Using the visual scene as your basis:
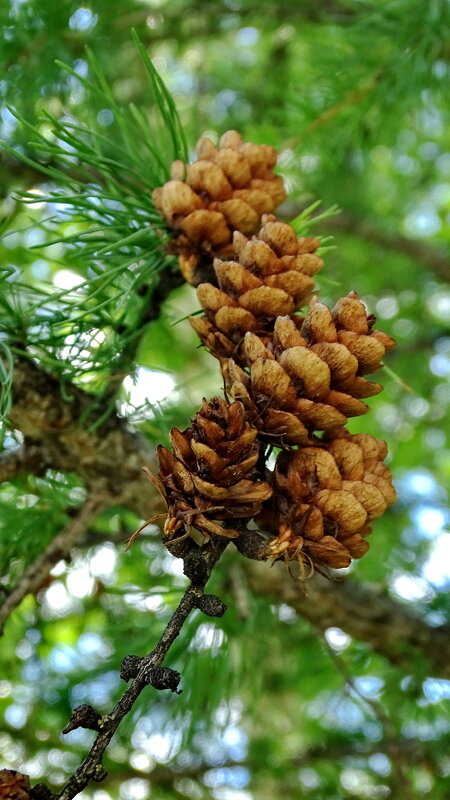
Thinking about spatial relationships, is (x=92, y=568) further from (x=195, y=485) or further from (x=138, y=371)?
(x=195, y=485)

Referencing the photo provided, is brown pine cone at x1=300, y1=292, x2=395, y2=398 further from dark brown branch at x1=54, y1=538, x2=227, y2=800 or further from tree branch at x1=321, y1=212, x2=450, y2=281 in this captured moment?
tree branch at x1=321, y1=212, x2=450, y2=281

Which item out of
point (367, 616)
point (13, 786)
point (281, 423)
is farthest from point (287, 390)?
point (367, 616)

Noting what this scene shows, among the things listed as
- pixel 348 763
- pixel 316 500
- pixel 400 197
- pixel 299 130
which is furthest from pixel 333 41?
pixel 400 197

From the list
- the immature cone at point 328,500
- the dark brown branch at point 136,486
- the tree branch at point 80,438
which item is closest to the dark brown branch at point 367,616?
the dark brown branch at point 136,486

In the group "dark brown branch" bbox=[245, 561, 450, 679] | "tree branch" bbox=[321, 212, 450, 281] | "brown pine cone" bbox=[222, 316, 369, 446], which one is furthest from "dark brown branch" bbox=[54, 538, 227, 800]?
"tree branch" bbox=[321, 212, 450, 281]

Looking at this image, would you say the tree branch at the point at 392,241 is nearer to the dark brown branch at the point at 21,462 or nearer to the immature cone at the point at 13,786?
the dark brown branch at the point at 21,462

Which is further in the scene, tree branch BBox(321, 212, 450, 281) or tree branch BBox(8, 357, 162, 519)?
tree branch BBox(321, 212, 450, 281)
